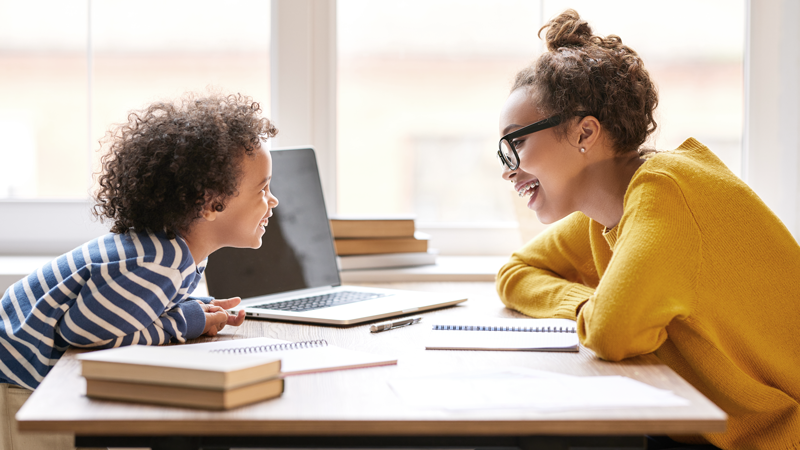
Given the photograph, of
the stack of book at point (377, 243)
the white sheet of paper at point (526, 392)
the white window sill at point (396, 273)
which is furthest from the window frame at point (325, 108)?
the white sheet of paper at point (526, 392)

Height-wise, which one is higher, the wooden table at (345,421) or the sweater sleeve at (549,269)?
the sweater sleeve at (549,269)

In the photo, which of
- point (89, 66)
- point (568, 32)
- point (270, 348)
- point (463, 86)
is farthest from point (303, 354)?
point (89, 66)

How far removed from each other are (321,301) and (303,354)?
44cm

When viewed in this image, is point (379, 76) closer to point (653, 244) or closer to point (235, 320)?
point (235, 320)

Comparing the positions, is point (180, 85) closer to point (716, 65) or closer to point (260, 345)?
point (260, 345)

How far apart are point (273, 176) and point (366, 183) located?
638mm

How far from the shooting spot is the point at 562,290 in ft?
4.13

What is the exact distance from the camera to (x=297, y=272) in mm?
1471

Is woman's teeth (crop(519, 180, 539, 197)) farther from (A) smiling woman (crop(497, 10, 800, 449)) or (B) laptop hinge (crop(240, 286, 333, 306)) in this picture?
(B) laptop hinge (crop(240, 286, 333, 306))

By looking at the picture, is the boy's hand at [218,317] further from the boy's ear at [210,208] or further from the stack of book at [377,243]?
the stack of book at [377,243]

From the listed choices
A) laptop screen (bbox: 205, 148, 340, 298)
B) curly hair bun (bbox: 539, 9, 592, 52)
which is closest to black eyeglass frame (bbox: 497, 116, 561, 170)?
curly hair bun (bbox: 539, 9, 592, 52)

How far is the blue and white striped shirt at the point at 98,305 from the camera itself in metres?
0.93

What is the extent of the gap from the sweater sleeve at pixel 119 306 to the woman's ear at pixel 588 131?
0.69 metres

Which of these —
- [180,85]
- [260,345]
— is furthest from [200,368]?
[180,85]
